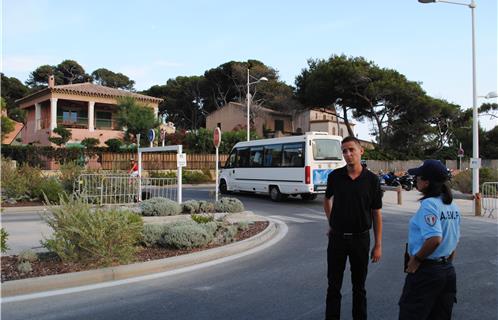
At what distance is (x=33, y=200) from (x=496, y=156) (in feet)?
156

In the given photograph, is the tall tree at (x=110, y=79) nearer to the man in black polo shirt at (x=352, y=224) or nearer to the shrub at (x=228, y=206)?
the shrub at (x=228, y=206)

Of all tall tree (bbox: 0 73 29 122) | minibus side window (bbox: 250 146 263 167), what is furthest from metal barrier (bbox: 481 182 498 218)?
tall tree (bbox: 0 73 29 122)

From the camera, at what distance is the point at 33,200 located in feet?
51.5

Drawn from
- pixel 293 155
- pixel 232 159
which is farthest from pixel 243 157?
pixel 293 155

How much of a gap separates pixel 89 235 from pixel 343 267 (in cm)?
368

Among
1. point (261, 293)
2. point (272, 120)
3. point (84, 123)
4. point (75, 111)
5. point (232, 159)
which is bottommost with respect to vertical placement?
point (261, 293)

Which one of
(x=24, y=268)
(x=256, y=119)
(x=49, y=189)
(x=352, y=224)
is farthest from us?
(x=256, y=119)

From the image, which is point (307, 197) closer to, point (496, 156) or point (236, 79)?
point (496, 156)

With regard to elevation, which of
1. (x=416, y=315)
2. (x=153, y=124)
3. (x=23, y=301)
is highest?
(x=153, y=124)

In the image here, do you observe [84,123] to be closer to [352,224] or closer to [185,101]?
[185,101]

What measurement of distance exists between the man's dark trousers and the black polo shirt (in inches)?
4.0

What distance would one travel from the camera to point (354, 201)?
434 cm

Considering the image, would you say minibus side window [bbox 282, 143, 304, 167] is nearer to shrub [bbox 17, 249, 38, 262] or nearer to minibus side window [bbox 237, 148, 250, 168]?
minibus side window [bbox 237, 148, 250, 168]

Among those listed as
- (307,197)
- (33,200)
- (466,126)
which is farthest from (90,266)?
(466,126)
